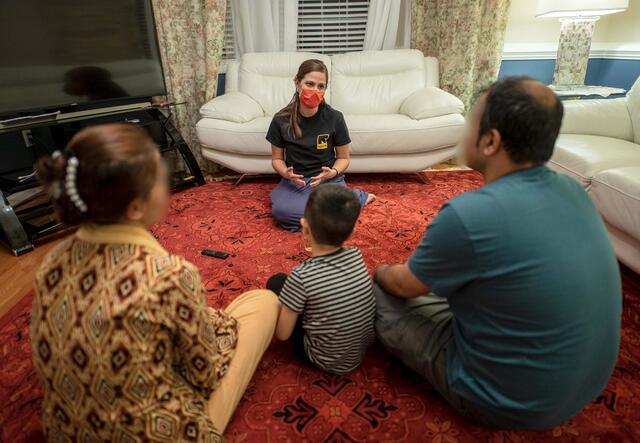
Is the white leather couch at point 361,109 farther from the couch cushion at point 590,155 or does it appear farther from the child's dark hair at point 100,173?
the child's dark hair at point 100,173

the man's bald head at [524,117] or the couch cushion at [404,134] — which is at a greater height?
the man's bald head at [524,117]

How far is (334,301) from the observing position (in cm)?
103

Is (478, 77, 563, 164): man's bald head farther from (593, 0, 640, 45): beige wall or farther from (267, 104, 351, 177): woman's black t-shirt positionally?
(593, 0, 640, 45): beige wall

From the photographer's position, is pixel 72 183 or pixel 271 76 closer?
pixel 72 183

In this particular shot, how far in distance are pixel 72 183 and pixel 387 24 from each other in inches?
133

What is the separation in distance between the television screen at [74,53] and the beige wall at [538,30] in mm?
2974

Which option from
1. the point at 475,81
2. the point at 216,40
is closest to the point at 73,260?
the point at 216,40

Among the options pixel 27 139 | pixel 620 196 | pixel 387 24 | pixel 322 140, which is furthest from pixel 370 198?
pixel 27 139

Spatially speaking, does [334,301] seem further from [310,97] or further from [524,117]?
[310,97]

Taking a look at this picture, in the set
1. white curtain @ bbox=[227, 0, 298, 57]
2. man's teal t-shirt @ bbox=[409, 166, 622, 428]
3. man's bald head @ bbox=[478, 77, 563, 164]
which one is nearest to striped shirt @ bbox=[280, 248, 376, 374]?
man's teal t-shirt @ bbox=[409, 166, 622, 428]

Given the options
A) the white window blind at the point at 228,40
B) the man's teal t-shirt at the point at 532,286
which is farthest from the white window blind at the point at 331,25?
the man's teal t-shirt at the point at 532,286

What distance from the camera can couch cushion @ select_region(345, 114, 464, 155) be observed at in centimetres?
253

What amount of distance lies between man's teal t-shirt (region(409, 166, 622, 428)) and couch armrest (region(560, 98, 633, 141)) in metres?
1.72

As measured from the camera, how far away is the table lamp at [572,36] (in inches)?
102
